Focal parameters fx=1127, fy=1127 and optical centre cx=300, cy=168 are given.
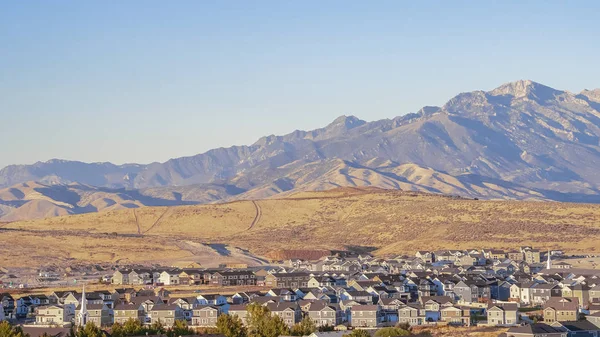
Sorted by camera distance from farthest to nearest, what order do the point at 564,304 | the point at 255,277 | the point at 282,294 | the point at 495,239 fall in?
1. the point at 495,239
2. the point at 255,277
3. the point at 282,294
4. the point at 564,304

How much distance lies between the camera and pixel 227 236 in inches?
7849

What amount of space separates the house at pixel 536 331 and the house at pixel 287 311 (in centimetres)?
1964

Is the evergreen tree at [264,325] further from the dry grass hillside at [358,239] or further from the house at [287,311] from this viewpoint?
the dry grass hillside at [358,239]

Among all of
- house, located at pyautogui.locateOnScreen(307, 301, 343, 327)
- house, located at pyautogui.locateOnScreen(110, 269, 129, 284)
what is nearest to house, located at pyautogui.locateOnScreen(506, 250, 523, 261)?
house, located at pyautogui.locateOnScreen(110, 269, 129, 284)

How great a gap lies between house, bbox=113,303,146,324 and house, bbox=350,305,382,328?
17.4 m

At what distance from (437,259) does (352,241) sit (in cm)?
4059

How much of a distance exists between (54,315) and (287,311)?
2006 cm

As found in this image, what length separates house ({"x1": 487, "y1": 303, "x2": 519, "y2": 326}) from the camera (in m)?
87.8

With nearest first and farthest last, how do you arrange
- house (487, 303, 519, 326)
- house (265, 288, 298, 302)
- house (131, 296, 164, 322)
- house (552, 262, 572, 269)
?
house (487, 303, 519, 326) → house (131, 296, 164, 322) → house (265, 288, 298, 302) → house (552, 262, 572, 269)

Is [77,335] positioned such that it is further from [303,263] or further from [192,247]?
[192,247]

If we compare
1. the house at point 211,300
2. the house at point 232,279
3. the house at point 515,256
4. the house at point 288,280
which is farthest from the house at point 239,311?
the house at point 515,256

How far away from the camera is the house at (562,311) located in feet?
291

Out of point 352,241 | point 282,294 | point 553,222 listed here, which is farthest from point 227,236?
point 282,294

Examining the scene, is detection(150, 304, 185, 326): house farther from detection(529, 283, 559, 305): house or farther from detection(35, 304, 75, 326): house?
detection(529, 283, 559, 305): house
